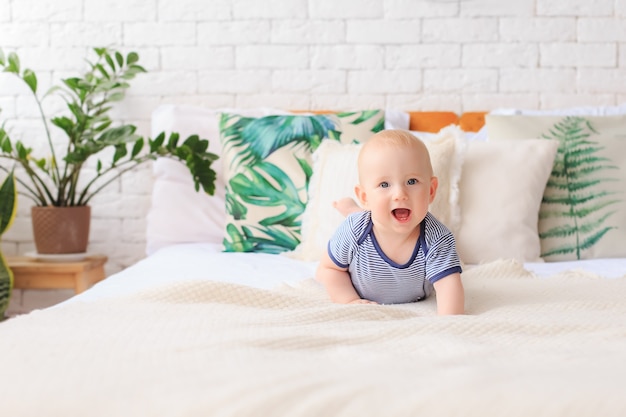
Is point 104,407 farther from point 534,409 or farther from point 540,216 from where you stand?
point 540,216

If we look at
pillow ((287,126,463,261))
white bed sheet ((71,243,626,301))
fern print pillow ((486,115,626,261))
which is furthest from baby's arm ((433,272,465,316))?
fern print pillow ((486,115,626,261))

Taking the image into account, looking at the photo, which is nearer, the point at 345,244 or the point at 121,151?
the point at 345,244

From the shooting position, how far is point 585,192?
2338 mm

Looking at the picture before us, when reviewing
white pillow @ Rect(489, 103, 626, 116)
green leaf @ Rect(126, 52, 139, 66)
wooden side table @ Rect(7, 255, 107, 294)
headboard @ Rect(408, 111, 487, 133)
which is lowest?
wooden side table @ Rect(7, 255, 107, 294)

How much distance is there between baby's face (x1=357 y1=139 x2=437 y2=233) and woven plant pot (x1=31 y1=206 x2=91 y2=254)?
1.45 m

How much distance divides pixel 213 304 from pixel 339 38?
172 centimetres

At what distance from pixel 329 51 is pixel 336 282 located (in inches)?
57.2

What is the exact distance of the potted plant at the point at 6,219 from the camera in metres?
2.55

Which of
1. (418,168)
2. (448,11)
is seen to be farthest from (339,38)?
(418,168)

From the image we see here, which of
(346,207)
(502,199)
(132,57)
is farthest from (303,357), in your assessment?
(132,57)

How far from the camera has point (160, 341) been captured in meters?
1.11

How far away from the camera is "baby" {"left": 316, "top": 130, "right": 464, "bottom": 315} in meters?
1.52

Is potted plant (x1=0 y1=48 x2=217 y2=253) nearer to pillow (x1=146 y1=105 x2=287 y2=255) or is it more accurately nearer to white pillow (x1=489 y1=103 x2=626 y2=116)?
pillow (x1=146 y1=105 x2=287 y2=255)

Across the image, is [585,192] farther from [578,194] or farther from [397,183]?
[397,183]
